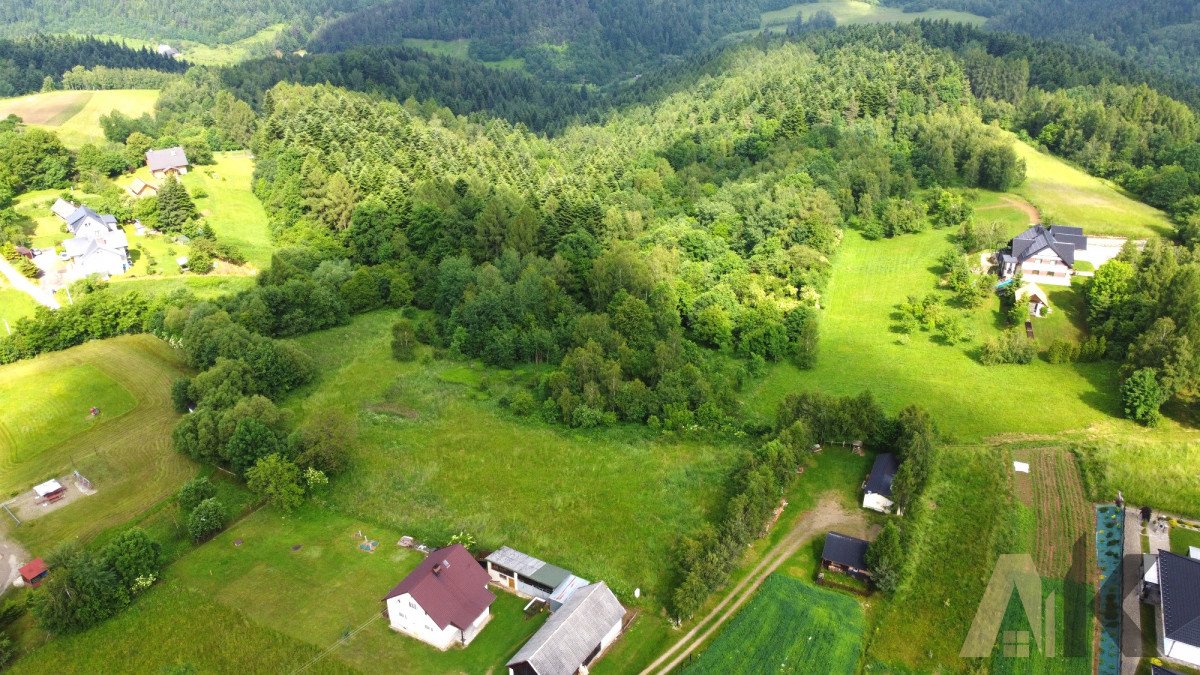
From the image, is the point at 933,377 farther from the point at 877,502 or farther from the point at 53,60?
the point at 53,60

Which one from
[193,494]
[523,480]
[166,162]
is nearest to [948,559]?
[523,480]

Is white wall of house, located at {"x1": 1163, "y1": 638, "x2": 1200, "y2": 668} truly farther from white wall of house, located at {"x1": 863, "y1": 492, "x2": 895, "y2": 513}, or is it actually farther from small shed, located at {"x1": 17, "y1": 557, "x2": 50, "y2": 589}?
small shed, located at {"x1": 17, "y1": 557, "x2": 50, "y2": 589}

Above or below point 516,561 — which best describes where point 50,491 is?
above

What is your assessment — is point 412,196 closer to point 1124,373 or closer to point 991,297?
point 991,297

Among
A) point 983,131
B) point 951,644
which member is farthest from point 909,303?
point 983,131

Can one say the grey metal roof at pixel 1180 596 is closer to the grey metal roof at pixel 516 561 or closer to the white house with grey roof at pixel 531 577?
the white house with grey roof at pixel 531 577
